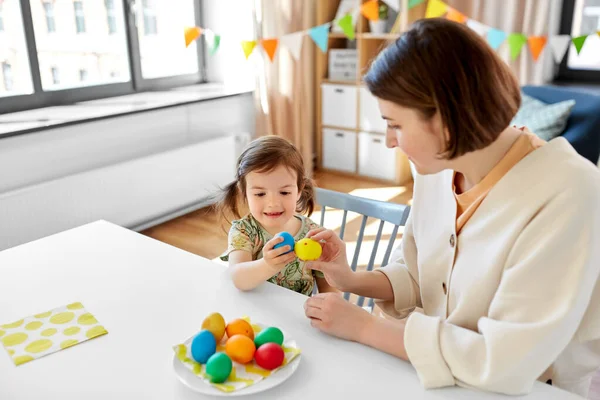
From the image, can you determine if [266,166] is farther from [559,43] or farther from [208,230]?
[559,43]

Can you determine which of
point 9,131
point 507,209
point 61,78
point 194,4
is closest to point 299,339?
point 507,209

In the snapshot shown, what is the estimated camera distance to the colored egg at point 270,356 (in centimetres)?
93

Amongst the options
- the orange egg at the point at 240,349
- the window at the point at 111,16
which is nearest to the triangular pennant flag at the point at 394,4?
the window at the point at 111,16

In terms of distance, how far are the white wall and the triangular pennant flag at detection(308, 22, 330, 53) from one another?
0.69m

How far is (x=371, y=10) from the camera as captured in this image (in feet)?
13.5

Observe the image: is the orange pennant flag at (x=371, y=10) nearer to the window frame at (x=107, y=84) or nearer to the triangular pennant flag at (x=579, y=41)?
the window frame at (x=107, y=84)

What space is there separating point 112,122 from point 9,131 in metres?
0.64

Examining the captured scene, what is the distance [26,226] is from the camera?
9.37 feet

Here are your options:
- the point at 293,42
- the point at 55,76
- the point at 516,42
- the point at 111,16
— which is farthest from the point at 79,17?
the point at 516,42

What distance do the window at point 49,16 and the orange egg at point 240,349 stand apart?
295 cm

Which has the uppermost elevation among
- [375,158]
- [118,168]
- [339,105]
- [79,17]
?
[79,17]

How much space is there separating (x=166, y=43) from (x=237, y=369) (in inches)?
139

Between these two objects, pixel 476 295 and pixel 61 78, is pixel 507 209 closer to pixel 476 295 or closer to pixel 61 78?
pixel 476 295

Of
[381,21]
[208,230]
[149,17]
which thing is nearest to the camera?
[208,230]
